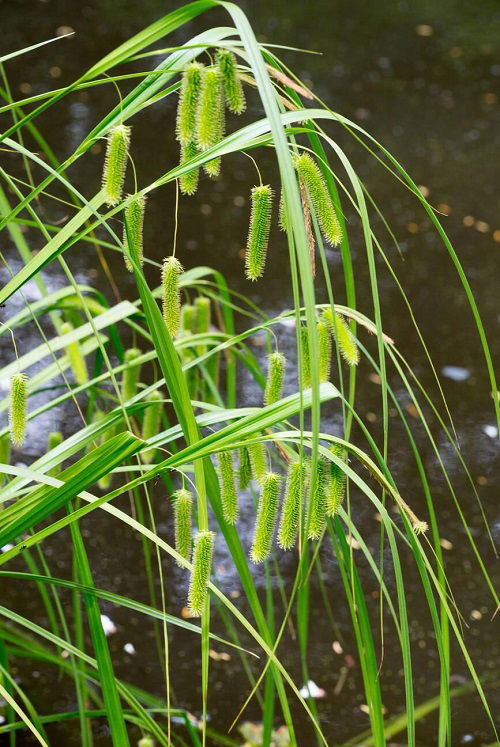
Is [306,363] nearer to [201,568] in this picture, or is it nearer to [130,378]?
[201,568]

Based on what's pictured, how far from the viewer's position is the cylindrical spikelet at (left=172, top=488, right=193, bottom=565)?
2.25 ft

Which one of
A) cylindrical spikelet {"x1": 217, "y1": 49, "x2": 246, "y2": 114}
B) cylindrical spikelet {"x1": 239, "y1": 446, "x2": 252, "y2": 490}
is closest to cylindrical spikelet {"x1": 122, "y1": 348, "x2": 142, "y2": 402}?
cylindrical spikelet {"x1": 239, "y1": 446, "x2": 252, "y2": 490}

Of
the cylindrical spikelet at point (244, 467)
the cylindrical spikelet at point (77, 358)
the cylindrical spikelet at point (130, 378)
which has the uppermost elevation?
the cylindrical spikelet at point (244, 467)

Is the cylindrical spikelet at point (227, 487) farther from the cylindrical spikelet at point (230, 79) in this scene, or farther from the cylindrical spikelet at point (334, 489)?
the cylindrical spikelet at point (230, 79)

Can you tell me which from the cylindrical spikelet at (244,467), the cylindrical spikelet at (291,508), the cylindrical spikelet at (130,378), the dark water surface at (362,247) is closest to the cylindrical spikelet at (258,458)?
the cylindrical spikelet at (244,467)

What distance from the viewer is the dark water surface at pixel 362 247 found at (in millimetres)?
1588

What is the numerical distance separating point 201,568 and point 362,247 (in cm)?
228

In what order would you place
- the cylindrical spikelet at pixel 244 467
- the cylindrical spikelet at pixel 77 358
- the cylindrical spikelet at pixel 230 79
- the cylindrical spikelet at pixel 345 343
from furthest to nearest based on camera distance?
the cylindrical spikelet at pixel 77 358
the cylindrical spikelet at pixel 244 467
the cylindrical spikelet at pixel 345 343
the cylindrical spikelet at pixel 230 79

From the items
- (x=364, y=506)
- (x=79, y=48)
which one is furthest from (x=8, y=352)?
(x=79, y=48)

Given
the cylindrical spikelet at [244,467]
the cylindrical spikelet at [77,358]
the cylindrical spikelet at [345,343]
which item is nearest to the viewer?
the cylindrical spikelet at [345,343]

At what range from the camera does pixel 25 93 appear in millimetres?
3238

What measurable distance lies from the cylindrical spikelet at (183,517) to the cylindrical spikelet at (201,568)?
0.08 m

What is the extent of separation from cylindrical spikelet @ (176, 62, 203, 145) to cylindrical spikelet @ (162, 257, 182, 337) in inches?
3.6

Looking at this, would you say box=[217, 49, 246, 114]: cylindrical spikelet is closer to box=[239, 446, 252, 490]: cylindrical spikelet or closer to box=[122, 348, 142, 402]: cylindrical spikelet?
box=[239, 446, 252, 490]: cylindrical spikelet
